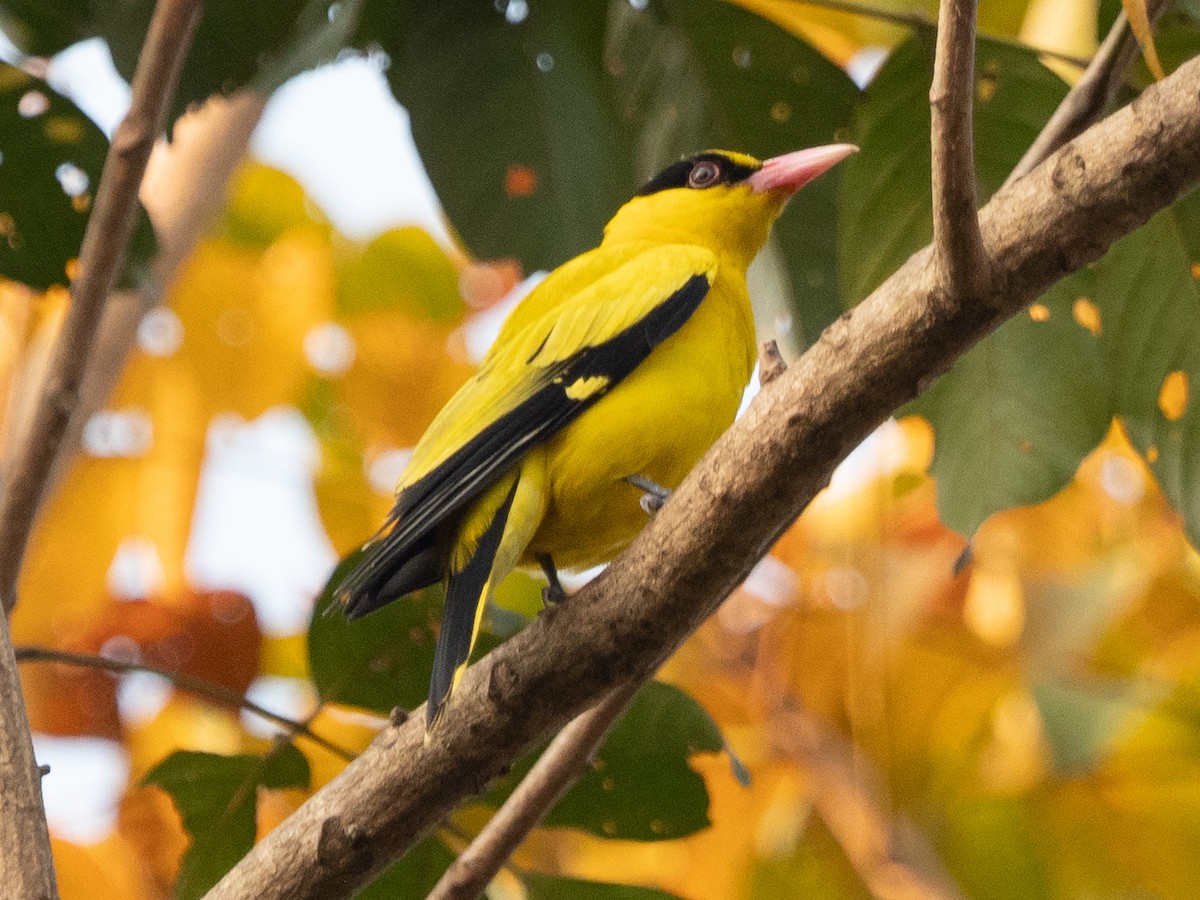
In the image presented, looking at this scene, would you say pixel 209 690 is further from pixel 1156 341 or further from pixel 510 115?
pixel 1156 341

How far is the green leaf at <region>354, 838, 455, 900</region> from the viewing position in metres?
2.86

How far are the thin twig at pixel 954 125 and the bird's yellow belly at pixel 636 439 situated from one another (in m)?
1.00

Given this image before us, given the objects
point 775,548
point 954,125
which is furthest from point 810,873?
point 954,125

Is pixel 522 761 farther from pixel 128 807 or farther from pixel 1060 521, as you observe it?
pixel 1060 521

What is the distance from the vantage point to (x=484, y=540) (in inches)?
101

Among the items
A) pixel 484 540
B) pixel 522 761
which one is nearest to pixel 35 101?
pixel 484 540

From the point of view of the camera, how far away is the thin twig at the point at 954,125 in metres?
1.72

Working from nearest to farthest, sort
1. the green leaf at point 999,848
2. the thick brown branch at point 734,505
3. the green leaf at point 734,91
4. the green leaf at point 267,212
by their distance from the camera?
1. the thick brown branch at point 734,505
2. the green leaf at point 734,91
3. the green leaf at point 999,848
4. the green leaf at point 267,212

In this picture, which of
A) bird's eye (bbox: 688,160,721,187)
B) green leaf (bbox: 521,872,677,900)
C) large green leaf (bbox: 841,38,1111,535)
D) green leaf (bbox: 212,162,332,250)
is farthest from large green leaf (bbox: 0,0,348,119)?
green leaf (bbox: 212,162,332,250)

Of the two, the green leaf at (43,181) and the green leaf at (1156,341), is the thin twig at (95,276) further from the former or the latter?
the green leaf at (1156,341)

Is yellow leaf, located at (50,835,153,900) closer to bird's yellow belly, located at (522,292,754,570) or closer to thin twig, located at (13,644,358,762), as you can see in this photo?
thin twig, located at (13,644,358,762)

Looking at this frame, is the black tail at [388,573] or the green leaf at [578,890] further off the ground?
the black tail at [388,573]

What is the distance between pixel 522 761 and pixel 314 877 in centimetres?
110

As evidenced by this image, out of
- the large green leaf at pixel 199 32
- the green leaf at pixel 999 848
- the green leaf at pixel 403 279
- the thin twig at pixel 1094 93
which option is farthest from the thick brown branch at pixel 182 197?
the green leaf at pixel 999 848
